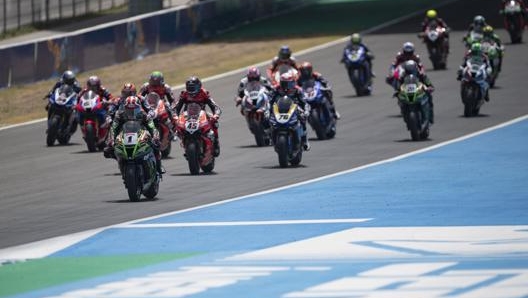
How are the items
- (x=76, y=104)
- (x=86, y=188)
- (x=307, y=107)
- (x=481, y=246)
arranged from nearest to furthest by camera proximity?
(x=481, y=246)
(x=86, y=188)
(x=307, y=107)
(x=76, y=104)

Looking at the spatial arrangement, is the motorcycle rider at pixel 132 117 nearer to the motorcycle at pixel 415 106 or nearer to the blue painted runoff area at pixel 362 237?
the blue painted runoff area at pixel 362 237

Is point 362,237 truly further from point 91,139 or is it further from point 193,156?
point 91,139

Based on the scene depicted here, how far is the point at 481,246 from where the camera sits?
2091 centimetres

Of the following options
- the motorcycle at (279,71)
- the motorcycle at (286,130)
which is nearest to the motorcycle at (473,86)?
the motorcycle at (279,71)

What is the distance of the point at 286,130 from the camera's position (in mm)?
31562

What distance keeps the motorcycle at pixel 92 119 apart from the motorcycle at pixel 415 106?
6.56 metres

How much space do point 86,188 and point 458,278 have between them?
13017mm

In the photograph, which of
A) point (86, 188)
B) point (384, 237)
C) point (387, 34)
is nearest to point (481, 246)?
point (384, 237)

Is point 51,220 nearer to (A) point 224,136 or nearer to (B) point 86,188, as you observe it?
(B) point 86,188

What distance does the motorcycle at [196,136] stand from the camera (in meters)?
30.7

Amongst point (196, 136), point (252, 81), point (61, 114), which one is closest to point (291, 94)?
point (196, 136)

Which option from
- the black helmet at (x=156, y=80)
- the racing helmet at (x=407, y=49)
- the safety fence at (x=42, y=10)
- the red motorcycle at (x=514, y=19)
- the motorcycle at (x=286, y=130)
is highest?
the safety fence at (x=42, y=10)

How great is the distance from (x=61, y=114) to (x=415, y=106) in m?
8.26

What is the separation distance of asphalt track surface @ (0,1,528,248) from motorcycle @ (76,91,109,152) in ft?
1.14
